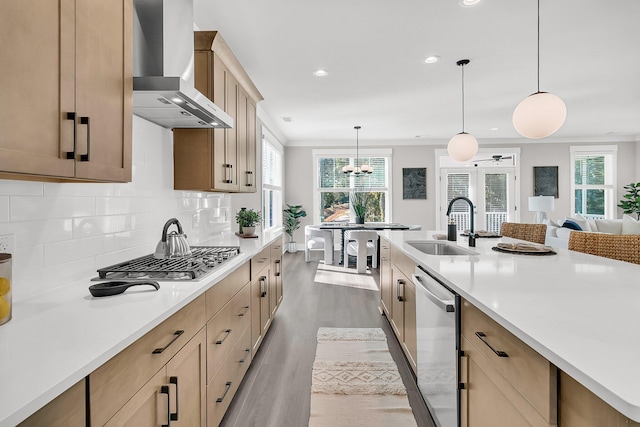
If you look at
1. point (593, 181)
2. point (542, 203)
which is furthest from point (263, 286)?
point (593, 181)

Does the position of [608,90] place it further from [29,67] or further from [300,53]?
[29,67]

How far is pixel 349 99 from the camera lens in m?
5.00

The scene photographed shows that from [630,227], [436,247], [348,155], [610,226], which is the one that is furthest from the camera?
[348,155]

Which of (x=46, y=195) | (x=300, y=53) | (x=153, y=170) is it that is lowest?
(x=46, y=195)

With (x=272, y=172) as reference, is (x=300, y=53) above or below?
above

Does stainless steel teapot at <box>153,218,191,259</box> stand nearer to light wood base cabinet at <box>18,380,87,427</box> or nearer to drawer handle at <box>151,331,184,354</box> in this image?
drawer handle at <box>151,331,184,354</box>

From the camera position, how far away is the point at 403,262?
2.38 meters

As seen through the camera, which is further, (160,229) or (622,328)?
(160,229)

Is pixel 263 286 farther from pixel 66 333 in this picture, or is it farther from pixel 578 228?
pixel 578 228

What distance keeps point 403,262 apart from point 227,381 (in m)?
1.34

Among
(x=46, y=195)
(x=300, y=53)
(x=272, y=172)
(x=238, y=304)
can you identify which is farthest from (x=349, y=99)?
(x=46, y=195)

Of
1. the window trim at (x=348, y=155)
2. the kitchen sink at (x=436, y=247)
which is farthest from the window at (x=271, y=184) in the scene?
the kitchen sink at (x=436, y=247)

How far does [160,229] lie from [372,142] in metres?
6.60

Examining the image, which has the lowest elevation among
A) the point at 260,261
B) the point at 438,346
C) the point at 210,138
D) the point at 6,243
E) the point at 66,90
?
the point at 438,346
